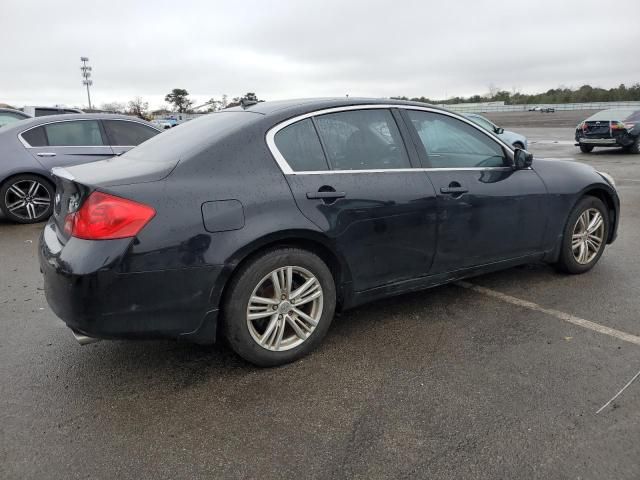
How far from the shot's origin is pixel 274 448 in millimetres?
2381

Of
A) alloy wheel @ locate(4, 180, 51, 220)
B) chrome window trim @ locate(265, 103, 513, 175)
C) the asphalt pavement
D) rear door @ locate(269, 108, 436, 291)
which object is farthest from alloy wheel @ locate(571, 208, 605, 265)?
alloy wheel @ locate(4, 180, 51, 220)

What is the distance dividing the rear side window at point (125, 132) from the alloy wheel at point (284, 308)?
5.66 metres

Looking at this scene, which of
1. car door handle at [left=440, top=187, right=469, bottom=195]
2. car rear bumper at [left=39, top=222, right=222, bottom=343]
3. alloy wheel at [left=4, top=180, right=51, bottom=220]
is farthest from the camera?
alloy wheel at [left=4, top=180, right=51, bottom=220]

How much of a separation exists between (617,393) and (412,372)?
108cm

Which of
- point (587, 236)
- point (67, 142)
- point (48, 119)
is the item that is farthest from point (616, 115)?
point (48, 119)

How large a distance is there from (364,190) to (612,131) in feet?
53.0

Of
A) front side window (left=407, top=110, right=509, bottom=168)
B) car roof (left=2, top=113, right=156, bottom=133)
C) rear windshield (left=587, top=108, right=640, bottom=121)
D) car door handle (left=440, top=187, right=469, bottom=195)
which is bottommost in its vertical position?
car door handle (left=440, top=187, right=469, bottom=195)

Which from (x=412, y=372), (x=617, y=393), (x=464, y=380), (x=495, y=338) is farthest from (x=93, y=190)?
(x=617, y=393)

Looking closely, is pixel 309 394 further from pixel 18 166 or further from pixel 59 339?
pixel 18 166

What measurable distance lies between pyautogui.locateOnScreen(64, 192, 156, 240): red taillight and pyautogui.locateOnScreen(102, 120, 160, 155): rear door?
17.9 feet

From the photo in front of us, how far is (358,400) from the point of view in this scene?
2.76 metres

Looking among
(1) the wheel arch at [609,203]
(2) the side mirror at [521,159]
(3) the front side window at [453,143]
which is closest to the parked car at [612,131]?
(1) the wheel arch at [609,203]

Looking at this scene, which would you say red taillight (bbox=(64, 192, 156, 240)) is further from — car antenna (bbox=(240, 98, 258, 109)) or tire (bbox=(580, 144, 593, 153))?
tire (bbox=(580, 144, 593, 153))

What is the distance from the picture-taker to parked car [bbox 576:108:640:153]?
16.3 m
